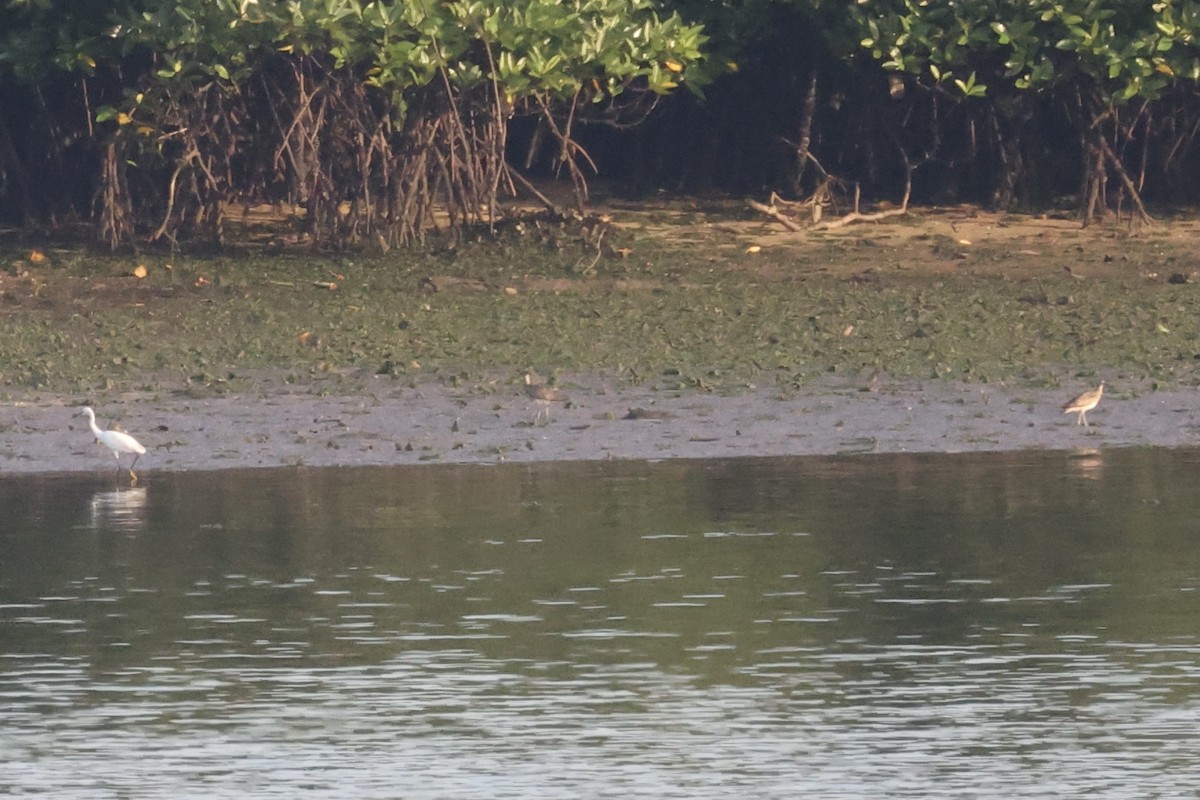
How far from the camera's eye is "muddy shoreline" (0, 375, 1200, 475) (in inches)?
555

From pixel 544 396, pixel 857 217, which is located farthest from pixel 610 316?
pixel 857 217

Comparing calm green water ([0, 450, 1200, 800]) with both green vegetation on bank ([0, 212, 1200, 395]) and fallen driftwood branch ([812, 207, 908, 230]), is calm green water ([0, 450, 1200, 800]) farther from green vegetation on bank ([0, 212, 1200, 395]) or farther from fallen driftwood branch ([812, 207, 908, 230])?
fallen driftwood branch ([812, 207, 908, 230])

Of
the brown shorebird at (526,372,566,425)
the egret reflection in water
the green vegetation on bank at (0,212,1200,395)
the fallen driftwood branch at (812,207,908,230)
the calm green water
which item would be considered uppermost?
the fallen driftwood branch at (812,207,908,230)

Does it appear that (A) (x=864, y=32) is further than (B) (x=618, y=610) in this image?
Yes

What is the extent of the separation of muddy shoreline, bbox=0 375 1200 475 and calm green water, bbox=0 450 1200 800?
440mm

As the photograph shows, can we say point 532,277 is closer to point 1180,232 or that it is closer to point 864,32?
point 864,32

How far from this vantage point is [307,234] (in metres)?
20.6

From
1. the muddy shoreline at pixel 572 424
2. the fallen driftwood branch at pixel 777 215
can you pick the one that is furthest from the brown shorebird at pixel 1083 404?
the fallen driftwood branch at pixel 777 215

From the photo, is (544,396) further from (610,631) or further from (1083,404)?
(610,631)

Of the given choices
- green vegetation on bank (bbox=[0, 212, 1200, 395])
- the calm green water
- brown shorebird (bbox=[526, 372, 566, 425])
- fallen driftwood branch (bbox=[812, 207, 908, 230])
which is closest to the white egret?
the calm green water

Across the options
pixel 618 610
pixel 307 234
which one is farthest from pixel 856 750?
pixel 307 234

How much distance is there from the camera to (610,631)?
945 cm

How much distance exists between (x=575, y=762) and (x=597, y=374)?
855cm

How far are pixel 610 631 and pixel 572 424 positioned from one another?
5322 millimetres
